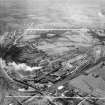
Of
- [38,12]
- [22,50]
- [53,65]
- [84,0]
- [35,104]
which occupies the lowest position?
[35,104]

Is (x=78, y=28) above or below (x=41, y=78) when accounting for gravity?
above

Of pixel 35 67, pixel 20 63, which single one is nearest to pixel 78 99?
pixel 35 67

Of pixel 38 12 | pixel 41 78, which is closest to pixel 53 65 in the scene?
pixel 41 78

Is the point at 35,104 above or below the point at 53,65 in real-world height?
below

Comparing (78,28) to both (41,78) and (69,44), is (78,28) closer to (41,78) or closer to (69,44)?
(69,44)

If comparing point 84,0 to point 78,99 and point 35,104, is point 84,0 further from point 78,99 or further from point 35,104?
point 35,104

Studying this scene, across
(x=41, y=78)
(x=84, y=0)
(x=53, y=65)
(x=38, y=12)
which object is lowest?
(x=41, y=78)
